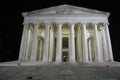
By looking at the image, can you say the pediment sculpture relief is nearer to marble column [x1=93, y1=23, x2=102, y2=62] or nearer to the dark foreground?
marble column [x1=93, y1=23, x2=102, y2=62]

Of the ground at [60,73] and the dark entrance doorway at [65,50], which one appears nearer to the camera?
the ground at [60,73]

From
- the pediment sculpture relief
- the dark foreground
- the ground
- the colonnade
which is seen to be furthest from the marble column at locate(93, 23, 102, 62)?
the dark foreground

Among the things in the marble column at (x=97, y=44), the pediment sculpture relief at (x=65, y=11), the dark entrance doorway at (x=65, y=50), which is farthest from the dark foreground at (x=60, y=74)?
the dark entrance doorway at (x=65, y=50)

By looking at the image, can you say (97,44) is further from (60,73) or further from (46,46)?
(60,73)

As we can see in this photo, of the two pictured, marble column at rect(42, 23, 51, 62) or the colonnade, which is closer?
marble column at rect(42, 23, 51, 62)

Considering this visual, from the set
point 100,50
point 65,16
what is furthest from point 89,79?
point 65,16

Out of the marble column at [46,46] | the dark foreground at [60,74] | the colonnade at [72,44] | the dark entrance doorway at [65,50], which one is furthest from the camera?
the dark entrance doorway at [65,50]

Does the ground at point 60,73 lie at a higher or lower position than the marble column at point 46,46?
lower

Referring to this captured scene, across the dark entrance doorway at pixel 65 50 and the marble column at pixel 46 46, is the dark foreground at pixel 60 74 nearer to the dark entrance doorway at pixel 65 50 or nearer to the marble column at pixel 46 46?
the marble column at pixel 46 46

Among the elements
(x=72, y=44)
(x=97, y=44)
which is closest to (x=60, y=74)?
(x=72, y=44)

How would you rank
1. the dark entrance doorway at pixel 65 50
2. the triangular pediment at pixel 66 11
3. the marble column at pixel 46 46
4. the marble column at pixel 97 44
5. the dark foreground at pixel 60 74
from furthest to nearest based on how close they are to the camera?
1. the dark entrance doorway at pixel 65 50
2. the triangular pediment at pixel 66 11
3. the marble column at pixel 46 46
4. the marble column at pixel 97 44
5. the dark foreground at pixel 60 74

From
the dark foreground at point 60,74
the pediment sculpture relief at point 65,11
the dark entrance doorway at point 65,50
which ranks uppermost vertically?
the pediment sculpture relief at point 65,11

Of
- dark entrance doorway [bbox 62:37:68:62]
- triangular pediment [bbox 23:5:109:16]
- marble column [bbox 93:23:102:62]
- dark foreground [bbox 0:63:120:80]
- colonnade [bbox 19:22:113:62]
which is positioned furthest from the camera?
dark entrance doorway [bbox 62:37:68:62]

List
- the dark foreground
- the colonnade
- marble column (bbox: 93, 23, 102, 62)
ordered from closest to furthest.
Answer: the dark foreground → marble column (bbox: 93, 23, 102, 62) → the colonnade
